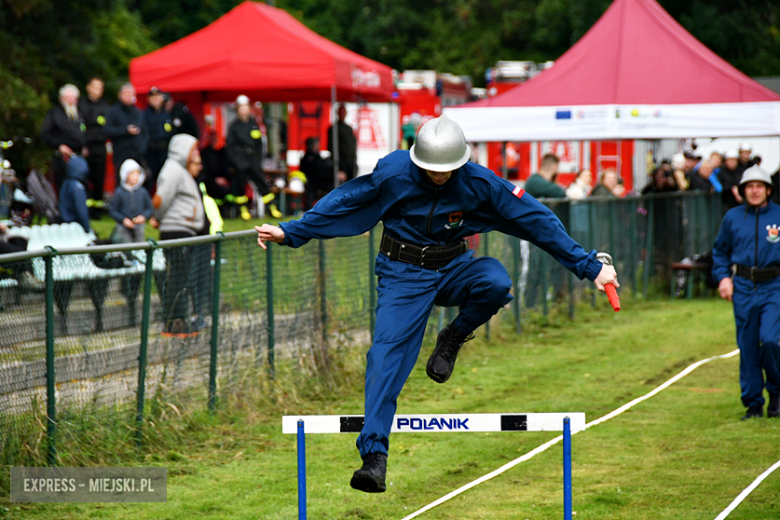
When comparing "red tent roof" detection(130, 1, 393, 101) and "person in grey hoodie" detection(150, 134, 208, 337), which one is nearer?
"person in grey hoodie" detection(150, 134, 208, 337)

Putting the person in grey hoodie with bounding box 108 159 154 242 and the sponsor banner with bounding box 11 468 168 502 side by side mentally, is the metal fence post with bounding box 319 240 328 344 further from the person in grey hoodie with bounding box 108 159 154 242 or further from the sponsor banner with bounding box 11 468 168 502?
the sponsor banner with bounding box 11 468 168 502

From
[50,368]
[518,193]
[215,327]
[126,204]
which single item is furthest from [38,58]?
[518,193]

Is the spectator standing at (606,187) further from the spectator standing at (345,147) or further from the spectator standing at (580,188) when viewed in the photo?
the spectator standing at (345,147)

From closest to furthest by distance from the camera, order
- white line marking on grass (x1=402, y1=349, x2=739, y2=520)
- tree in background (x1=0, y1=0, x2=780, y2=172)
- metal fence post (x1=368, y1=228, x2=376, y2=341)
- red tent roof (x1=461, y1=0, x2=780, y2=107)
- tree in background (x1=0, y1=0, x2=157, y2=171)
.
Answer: white line marking on grass (x1=402, y1=349, x2=739, y2=520) < metal fence post (x1=368, y1=228, x2=376, y2=341) < red tent roof (x1=461, y1=0, x2=780, y2=107) < tree in background (x1=0, y1=0, x2=157, y2=171) < tree in background (x1=0, y1=0, x2=780, y2=172)

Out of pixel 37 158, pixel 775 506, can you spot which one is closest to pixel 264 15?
pixel 37 158

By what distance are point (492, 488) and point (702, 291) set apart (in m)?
12.1

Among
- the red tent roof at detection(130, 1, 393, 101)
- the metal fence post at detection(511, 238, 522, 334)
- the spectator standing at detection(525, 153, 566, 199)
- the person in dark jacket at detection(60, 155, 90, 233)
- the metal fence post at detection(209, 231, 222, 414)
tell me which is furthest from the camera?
the red tent roof at detection(130, 1, 393, 101)

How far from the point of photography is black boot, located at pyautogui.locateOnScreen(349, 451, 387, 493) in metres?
5.57

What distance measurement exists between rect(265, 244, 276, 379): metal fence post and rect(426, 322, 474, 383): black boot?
3.53 metres

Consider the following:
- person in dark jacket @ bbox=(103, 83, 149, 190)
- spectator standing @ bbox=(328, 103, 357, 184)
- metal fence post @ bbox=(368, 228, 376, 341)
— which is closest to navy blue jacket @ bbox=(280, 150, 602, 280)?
metal fence post @ bbox=(368, 228, 376, 341)

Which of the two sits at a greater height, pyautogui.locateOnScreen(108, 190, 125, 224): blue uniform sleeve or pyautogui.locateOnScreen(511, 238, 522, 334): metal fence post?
pyautogui.locateOnScreen(108, 190, 125, 224): blue uniform sleeve

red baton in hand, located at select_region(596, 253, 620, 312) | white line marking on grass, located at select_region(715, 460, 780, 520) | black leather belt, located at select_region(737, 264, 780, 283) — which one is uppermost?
red baton in hand, located at select_region(596, 253, 620, 312)

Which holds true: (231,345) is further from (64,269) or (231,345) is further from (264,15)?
(264,15)

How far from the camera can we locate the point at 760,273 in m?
9.45
